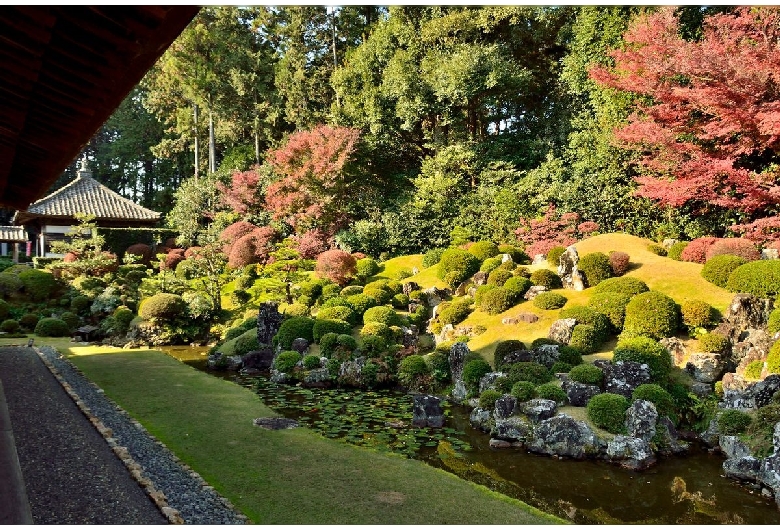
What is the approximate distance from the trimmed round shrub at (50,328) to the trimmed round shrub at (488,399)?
53.4 feet

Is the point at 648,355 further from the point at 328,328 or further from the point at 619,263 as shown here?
the point at 328,328

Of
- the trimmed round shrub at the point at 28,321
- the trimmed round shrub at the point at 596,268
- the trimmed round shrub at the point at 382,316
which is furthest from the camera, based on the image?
the trimmed round shrub at the point at 28,321

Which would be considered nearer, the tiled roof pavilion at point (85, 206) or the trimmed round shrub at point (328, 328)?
the trimmed round shrub at point (328, 328)

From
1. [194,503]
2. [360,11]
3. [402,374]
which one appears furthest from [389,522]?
[360,11]

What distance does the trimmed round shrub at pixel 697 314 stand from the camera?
439 inches

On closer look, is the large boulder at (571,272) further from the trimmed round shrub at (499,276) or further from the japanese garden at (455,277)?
the trimmed round shrub at (499,276)

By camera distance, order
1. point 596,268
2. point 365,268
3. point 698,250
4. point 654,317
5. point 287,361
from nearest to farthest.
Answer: point 654,317
point 287,361
point 596,268
point 698,250
point 365,268

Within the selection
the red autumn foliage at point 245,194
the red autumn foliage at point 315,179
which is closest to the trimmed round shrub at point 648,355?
the red autumn foliage at point 315,179

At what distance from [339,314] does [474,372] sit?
539 centimetres

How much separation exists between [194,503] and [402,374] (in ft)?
24.6

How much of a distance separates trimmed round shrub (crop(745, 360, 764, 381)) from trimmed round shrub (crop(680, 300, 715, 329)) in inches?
60.4

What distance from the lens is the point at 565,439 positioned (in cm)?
855

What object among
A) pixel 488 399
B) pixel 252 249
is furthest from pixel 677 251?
pixel 252 249

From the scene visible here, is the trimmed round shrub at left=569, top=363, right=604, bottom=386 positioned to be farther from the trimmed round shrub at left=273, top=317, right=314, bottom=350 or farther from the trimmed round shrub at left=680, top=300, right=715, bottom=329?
the trimmed round shrub at left=273, top=317, right=314, bottom=350
